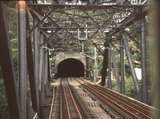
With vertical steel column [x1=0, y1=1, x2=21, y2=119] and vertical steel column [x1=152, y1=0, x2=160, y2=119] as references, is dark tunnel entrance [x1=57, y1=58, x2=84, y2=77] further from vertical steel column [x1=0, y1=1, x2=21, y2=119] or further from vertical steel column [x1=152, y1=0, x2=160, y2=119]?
vertical steel column [x1=152, y1=0, x2=160, y2=119]

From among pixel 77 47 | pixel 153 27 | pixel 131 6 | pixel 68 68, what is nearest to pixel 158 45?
pixel 153 27

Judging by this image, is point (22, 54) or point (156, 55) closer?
point (156, 55)

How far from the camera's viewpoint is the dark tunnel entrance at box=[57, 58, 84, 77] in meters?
68.3

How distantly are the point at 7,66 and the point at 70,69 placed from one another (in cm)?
6196

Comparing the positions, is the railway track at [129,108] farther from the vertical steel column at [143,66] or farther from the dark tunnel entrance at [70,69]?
the dark tunnel entrance at [70,69]

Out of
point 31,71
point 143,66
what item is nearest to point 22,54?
point 31,71

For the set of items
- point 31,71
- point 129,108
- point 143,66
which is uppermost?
point 31,71

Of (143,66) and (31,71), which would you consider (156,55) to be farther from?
(143,66)

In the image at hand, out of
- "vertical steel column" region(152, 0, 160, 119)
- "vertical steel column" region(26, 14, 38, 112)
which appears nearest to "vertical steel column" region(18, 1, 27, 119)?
"vertical steel column" region(26, 14, 38, 112)

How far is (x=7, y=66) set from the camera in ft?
28.9

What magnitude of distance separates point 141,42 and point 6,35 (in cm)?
1389

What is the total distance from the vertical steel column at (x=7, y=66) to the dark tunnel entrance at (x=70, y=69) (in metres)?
57.1

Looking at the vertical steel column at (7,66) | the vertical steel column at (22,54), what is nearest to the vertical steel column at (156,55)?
the vertical steel column at (7,66)

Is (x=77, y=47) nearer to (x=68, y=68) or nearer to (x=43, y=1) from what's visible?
(x=68, y=68)
